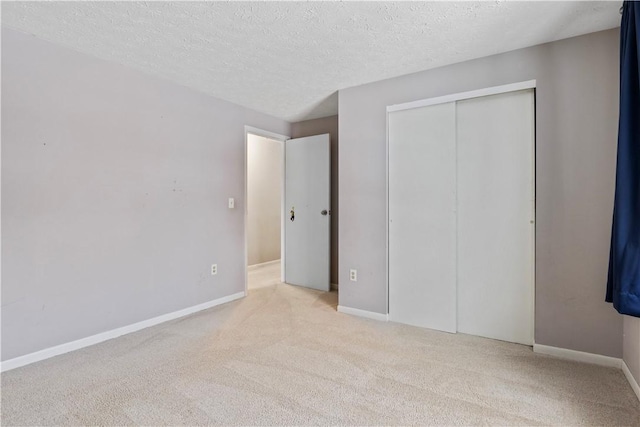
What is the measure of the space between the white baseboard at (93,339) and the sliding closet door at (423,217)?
1.94m

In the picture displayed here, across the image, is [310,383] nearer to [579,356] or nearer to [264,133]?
[579,356]

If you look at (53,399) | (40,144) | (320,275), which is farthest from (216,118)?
(53,399)

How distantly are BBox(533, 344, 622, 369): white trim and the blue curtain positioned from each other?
0.71m

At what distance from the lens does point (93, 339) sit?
2.46 meters

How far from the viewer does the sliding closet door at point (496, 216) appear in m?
2.40

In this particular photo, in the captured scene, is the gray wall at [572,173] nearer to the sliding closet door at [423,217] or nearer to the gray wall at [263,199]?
the sliding closet door at [423,217]

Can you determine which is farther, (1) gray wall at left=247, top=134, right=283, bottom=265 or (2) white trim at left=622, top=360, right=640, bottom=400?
(1) gray wall at left=247, top=134, right=283, bottom=265

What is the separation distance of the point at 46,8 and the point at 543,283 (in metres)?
3.61

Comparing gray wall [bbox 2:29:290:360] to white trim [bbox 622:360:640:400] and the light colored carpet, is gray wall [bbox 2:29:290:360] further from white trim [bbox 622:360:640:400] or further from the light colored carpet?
white trim [bbox 622:360:640:400]

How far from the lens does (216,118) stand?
340cm

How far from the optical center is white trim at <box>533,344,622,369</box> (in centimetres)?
209

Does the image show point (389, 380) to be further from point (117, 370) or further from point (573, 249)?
point (117, 370)

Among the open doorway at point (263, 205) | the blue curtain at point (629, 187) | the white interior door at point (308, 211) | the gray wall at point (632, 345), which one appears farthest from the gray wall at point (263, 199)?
the gray wall at point (632, 345)

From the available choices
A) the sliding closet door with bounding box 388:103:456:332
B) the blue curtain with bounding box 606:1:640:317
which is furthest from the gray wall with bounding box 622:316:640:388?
the sliding closet door with bounding box 388:103:456:332
